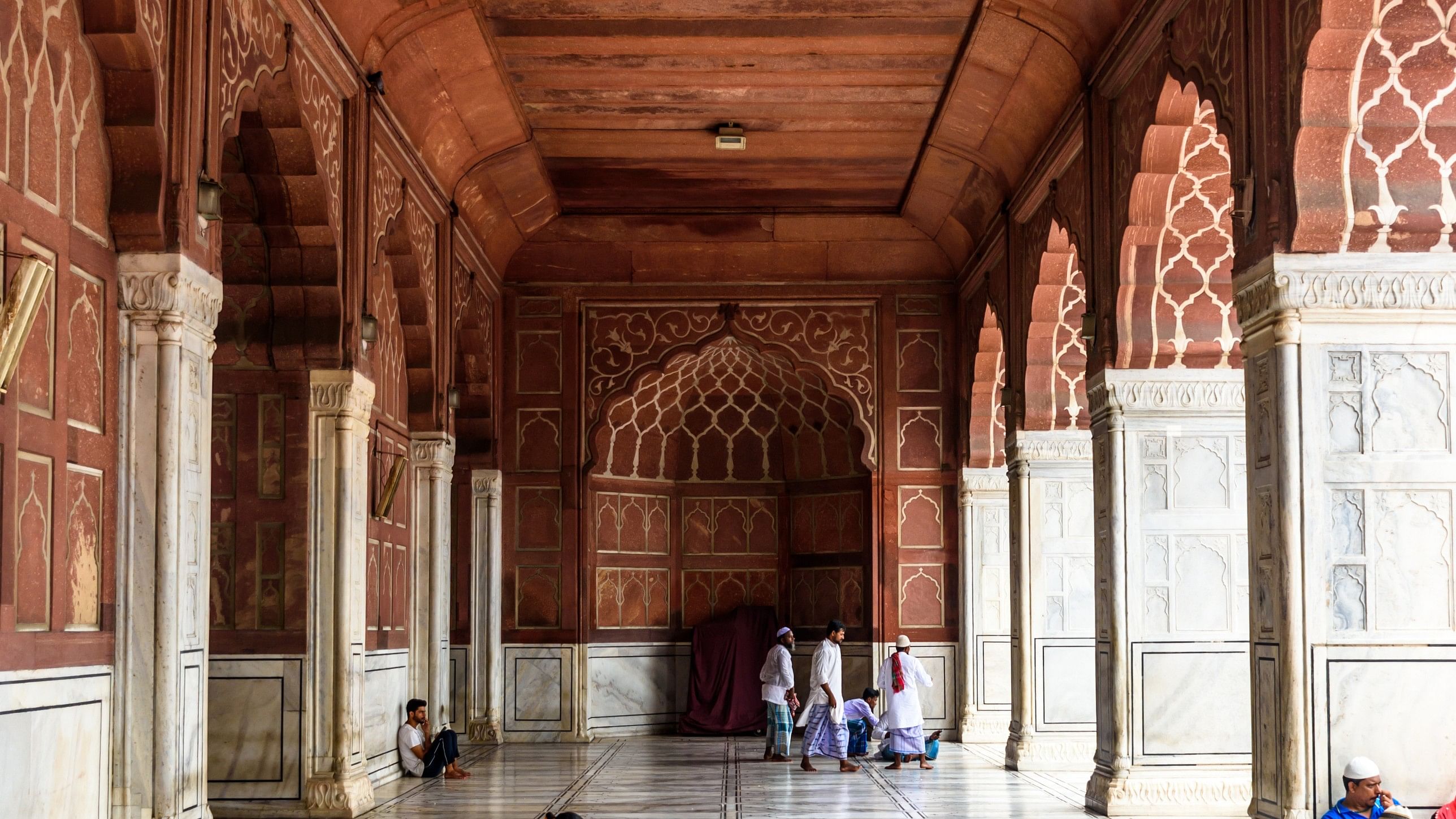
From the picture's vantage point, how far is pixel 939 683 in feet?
47.1

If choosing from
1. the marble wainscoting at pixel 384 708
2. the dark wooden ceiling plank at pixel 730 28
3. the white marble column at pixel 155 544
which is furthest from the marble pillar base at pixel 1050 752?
the white marble column at pixel 155 544

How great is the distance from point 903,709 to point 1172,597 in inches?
144

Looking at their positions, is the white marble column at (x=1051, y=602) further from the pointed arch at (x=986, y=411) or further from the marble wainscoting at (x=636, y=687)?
the marble wainscoting at (x=636, y=687)

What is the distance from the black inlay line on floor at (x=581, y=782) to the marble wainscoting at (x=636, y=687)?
911 mm

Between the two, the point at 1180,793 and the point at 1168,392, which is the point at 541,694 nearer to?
the point at 1180,793

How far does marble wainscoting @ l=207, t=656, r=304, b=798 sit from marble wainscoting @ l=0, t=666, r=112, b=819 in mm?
2646

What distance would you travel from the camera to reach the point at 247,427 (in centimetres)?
870

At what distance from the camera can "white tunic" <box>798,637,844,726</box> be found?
11.6 meters

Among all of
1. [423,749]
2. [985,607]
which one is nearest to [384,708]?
[423,749]

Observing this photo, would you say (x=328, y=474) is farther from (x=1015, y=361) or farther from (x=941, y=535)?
(x=941, y=535)

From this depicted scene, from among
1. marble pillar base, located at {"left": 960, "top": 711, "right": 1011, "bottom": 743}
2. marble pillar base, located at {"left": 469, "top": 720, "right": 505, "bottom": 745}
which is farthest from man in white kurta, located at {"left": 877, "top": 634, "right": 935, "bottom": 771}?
marble pillar base, located at {"left": 469, "top": 720, "right": 505, "bottom": 745}

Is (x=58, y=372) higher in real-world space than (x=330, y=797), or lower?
higher

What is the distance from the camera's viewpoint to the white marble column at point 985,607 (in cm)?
1411

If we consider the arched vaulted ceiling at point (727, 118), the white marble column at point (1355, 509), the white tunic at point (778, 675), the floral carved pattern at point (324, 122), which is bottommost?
the white tunic at point (778, 675)
